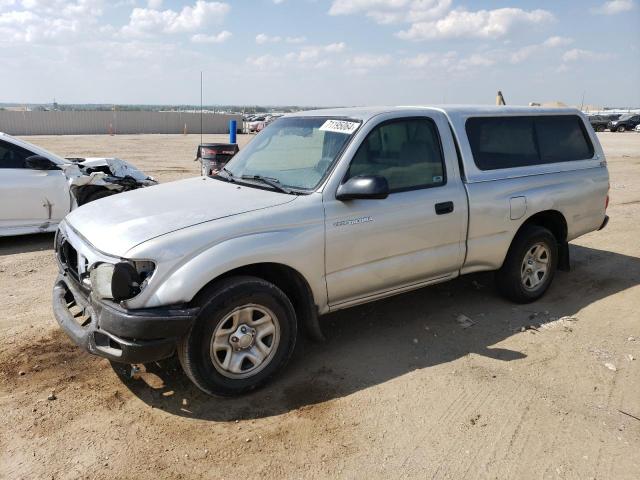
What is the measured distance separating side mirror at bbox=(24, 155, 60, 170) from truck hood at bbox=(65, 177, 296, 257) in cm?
375

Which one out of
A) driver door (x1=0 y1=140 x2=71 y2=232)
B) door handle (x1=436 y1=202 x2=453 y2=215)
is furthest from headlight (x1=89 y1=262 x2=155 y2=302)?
driver door (x1=0 y1=140 x2=71 y2=232)

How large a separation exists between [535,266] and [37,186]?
634 centimetres

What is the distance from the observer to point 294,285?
3857 mm

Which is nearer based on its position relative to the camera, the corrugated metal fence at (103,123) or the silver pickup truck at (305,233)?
the silver pickup truck at (305,233)

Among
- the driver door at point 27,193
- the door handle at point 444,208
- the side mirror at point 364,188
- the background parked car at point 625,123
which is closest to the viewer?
the side mirror at point 364,188

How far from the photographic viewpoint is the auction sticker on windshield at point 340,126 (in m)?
4.13

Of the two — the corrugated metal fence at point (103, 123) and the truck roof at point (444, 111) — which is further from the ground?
the corrugated metal fence at point (103, 123)

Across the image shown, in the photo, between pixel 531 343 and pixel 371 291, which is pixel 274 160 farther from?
pixel 531 343

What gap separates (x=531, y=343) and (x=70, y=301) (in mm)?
3611

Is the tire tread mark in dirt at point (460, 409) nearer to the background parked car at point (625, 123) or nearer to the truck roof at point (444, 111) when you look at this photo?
the truck roof at point (444, 111)

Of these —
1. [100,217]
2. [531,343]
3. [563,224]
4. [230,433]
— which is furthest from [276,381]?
[563,224]

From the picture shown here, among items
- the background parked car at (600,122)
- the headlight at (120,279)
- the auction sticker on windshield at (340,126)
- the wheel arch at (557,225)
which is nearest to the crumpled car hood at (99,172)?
the auction sticker on windshield at (340,126)

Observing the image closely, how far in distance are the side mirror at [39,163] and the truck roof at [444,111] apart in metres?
4.30

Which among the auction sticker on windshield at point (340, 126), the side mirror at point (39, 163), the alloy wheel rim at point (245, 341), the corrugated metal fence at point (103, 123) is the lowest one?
the alloy wheel rim at point (245, 341)
